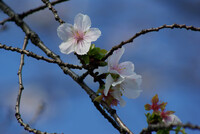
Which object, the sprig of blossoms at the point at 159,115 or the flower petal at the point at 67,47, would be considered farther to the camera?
the flower petal at the point at 67,47

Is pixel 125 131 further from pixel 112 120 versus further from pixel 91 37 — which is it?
pixel 91 37

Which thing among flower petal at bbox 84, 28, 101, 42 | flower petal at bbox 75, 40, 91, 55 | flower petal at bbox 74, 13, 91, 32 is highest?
flower petal at bbox 74, 13, 91, 32

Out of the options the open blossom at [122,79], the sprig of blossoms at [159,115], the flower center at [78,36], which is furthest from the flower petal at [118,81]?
the flower center at [78,36]

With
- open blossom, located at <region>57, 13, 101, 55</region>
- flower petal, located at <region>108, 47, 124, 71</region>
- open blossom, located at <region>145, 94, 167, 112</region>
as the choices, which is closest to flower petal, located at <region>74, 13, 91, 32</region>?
open blossom, located at <region>57, 13, 101, 55</region>

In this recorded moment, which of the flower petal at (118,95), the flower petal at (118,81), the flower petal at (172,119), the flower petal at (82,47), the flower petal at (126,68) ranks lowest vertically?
the flower petal at (172,119)

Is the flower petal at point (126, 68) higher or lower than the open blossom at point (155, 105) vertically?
higher

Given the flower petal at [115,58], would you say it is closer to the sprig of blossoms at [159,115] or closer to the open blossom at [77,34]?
the open blossom at [77,34]

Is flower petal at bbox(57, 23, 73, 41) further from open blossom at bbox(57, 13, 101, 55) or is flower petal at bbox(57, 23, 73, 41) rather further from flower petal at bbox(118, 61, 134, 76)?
flower petal at bbox(118, 61, 134, 76)
